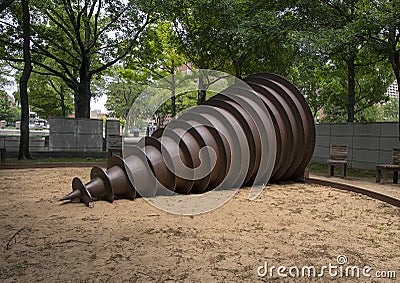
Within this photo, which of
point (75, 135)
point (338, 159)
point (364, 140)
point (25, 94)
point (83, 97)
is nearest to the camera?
point (338, 159)

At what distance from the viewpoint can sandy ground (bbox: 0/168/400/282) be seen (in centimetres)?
404

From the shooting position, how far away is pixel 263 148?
910cm

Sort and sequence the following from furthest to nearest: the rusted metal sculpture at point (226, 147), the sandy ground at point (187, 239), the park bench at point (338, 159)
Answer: the park bench at point (338, 159), the rusted metal sculpture at point (226, 147), the sandy ground at point (187, 239)

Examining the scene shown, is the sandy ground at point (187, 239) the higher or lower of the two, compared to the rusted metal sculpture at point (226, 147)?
lower

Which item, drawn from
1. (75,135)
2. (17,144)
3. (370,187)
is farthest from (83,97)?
(370,187)

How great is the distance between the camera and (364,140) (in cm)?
1413

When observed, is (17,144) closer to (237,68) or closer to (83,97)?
(83,97)

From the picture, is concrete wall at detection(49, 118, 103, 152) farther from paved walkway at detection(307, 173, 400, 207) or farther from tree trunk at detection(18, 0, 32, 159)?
paved walkway at detection(307, 173, 400, 207)

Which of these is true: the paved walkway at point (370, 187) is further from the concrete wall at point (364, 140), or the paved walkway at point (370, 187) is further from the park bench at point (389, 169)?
the concrete wall at point (364, 140)

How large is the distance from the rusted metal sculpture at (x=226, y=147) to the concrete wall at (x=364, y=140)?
14.7 feet

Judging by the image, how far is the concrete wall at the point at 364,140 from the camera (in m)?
13.1

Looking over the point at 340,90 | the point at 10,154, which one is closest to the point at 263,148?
the point at 10,154

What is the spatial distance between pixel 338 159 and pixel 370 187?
2.37 m

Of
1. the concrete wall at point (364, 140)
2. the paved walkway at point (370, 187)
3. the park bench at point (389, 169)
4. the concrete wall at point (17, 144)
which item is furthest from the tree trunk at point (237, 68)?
the concrete wall at point (17, 144)
